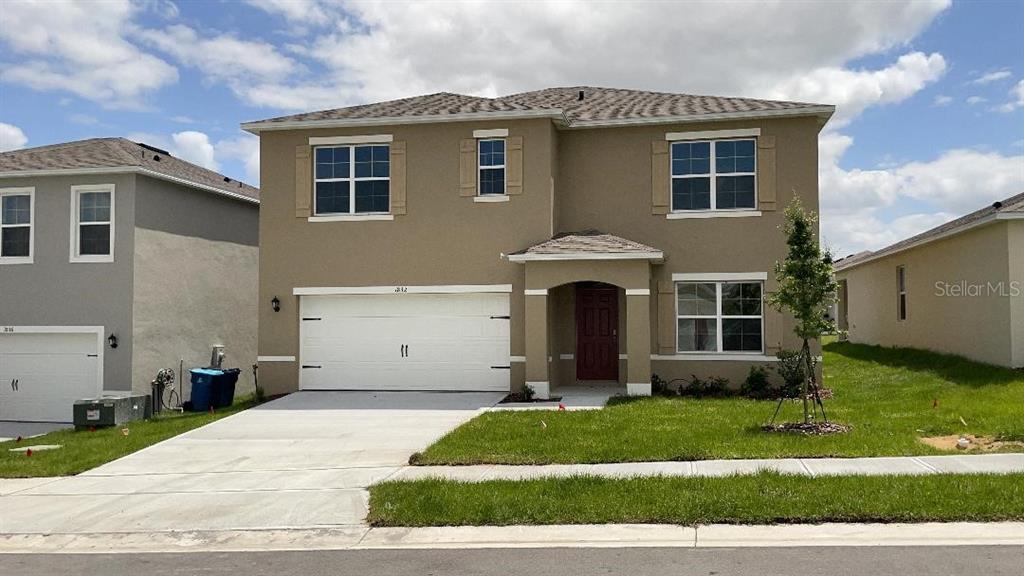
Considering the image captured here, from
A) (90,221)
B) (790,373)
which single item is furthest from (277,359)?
(790,373)

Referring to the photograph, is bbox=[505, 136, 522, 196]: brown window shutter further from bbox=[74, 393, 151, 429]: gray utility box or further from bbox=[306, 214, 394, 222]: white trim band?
bbox=[74, 393, 151, 429]: gray utility box

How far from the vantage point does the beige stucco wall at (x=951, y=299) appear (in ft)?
59.4

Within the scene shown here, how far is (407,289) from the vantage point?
1906cm

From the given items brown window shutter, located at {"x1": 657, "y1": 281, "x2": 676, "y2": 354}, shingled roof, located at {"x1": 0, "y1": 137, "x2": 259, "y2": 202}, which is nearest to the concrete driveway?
brown window shutter, located at {"x1": 657, "y1": 281, "x2": 676, "y2": 354}

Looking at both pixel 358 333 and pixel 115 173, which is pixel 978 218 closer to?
pixel 358 333

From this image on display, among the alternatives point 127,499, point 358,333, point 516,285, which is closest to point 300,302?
point 358,333

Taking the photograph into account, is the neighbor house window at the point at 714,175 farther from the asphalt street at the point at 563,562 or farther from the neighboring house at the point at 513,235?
the asphalt street at the point at 563,562

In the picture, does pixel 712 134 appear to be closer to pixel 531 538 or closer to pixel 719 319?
pixel 719 319

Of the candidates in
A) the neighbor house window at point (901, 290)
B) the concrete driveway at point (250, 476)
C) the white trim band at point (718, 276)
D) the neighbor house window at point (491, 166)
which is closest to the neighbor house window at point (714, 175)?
the white trim band at point (718, 276)

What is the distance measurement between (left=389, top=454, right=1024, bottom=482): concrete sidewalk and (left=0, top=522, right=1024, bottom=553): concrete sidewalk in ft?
5.92

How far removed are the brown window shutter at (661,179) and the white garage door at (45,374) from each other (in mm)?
13083

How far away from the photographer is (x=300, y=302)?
773 inches

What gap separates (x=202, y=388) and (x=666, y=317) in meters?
10.3

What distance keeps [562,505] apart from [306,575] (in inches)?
107
